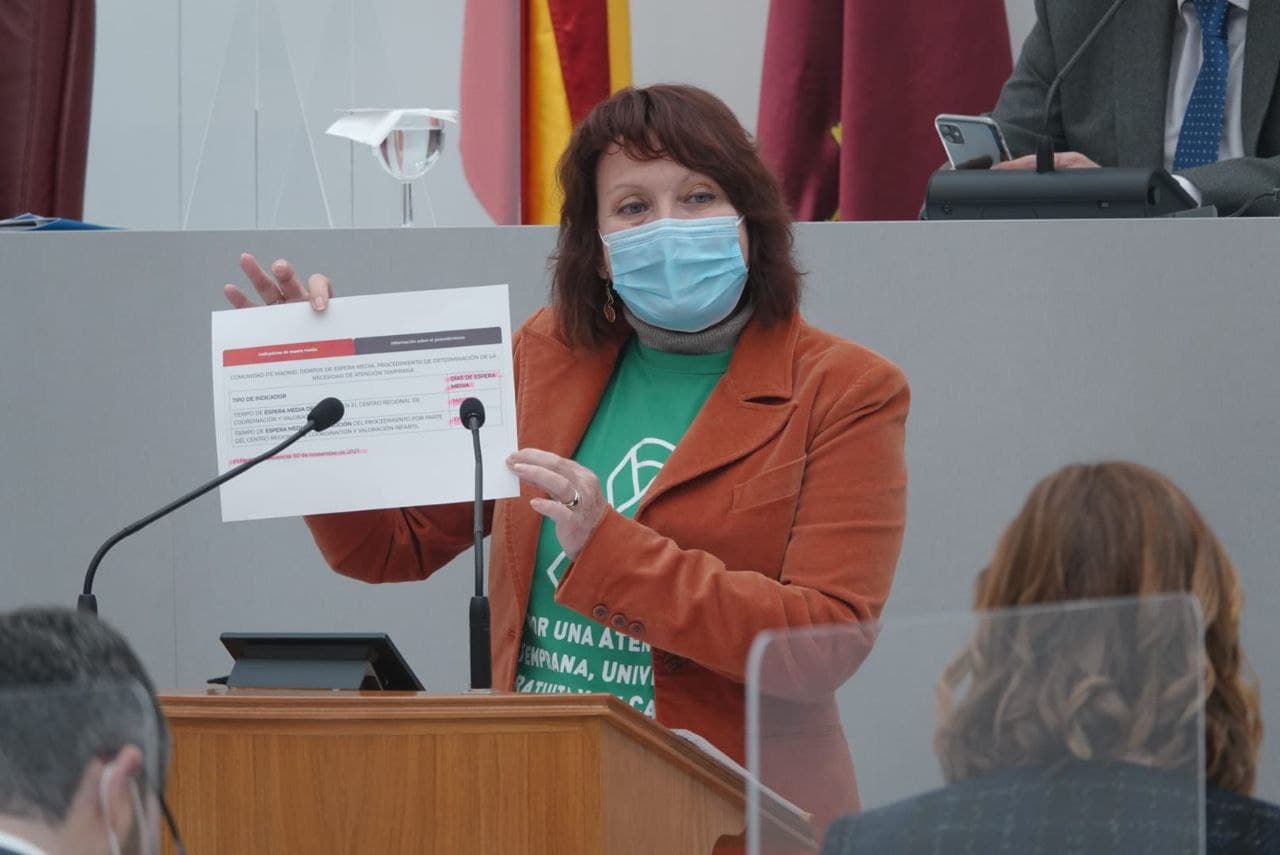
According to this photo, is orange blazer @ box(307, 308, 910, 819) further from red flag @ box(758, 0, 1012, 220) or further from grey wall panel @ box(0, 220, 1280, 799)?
red flag @ box(758, 0, 1012, 220)

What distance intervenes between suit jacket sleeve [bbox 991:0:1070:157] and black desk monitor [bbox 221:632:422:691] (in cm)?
231

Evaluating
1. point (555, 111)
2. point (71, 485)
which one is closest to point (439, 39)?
point (555, 111)

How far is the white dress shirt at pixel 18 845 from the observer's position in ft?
4.01

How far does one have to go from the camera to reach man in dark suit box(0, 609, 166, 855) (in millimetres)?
1267

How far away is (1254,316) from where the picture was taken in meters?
3.40

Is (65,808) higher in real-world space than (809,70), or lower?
lower

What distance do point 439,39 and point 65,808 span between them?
4.28 meters

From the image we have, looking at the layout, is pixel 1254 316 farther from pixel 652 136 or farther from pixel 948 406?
pixel 652 136

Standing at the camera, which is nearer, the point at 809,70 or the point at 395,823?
the point at 395,823

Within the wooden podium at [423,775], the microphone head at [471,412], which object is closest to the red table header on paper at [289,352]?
the microphone head at [471,412]

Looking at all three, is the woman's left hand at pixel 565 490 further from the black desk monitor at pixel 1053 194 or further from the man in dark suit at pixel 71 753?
the black desk monitor at pixel 1053 194

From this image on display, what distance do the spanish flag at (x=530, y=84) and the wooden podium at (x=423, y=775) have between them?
2.82 m

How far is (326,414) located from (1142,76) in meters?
2.12

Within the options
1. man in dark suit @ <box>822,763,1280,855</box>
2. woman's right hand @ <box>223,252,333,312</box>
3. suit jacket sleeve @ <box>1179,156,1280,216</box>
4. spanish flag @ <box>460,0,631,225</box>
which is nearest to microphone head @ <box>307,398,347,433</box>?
woman's right hand @ <box>223,252,333,312</box>
